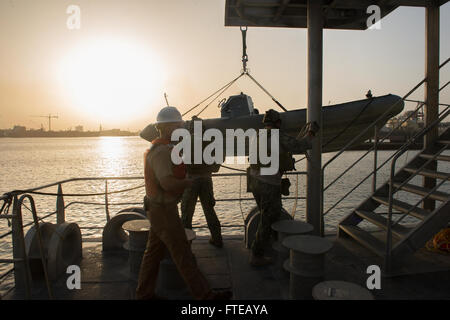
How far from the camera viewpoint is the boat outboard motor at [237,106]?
6.94 meters

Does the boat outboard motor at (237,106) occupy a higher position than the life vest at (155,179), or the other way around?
the boat outboard motor at (237,106)

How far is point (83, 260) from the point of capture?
3.89 metres

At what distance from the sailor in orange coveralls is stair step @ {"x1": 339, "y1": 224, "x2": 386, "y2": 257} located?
201cm

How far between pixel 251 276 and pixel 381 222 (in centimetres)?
185

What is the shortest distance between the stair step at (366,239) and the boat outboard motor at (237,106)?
353 centimetres

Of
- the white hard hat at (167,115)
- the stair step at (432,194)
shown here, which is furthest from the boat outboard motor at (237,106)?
the white hard hat at (167,115)

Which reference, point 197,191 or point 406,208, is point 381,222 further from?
point 197,191

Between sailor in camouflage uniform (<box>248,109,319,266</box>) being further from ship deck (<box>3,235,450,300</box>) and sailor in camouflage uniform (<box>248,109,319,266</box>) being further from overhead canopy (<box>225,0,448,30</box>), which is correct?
overhead canopy (<box>225,0,448,30</box>)

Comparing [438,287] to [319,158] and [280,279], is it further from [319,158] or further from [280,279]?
[319,158]

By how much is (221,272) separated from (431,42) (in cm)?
483

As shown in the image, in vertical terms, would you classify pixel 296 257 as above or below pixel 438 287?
above

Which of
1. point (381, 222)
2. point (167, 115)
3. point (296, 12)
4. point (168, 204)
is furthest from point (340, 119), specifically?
point (168, 204)

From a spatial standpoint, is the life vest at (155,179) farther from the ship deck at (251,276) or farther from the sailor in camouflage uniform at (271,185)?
the sailor in camouflage uniform at (271,185)
